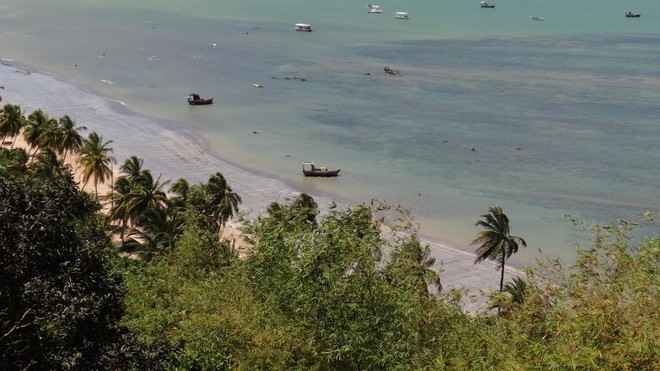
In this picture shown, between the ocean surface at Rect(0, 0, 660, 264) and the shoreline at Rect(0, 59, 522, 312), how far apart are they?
1.74 metres

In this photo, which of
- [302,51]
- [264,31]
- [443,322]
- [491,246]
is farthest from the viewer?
[264,31]

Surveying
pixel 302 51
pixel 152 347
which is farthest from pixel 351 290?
pixel 302 51

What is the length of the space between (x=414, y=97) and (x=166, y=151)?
33.6 m

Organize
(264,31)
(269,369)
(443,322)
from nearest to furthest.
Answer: (269,369), (443,322), (264,31)

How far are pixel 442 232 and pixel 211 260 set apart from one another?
25459 millimetres

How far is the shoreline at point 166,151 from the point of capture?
161 ft

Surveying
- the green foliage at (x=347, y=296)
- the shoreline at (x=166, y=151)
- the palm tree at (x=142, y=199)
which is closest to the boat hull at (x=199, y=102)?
the shoreline at (x=166, y=151)

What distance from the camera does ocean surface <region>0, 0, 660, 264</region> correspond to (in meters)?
64.3

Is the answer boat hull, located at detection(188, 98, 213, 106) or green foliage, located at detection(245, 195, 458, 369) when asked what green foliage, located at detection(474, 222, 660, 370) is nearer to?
green foliage, located at detection(245, 195, 458, 369)

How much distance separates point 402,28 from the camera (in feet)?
498

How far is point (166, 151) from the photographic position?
71.8m

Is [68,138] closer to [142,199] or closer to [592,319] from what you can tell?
[142,199]

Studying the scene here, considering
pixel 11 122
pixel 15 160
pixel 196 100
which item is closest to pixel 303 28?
pixel 196 100

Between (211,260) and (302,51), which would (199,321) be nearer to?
(211,260)
